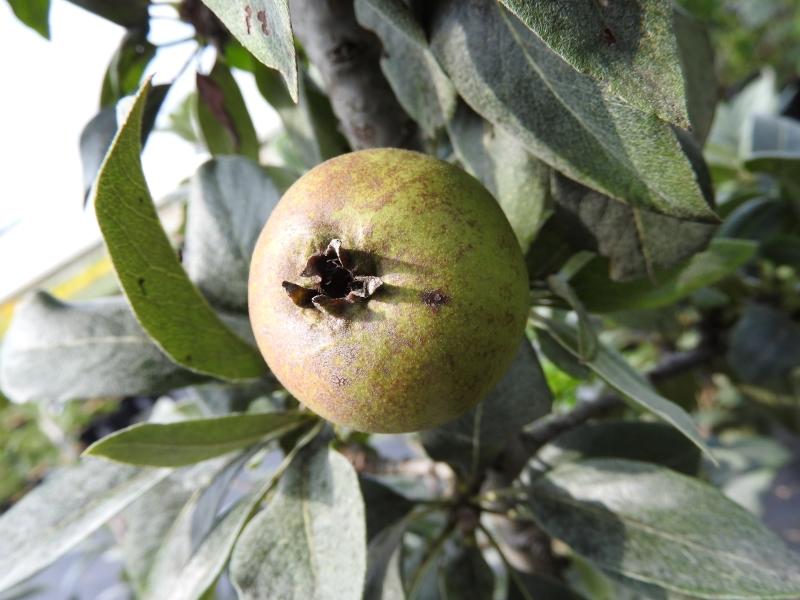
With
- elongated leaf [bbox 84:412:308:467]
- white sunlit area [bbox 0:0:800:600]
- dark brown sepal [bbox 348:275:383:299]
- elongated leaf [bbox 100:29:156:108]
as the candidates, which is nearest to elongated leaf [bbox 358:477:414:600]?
white sunlit area [bbox 0:0:800:600]

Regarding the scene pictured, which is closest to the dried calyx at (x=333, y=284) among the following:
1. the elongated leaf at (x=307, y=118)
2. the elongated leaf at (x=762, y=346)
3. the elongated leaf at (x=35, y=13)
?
the elongated leaf at (x=307, y=118)

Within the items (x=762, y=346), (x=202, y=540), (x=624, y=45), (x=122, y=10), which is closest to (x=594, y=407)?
(x=762, y=346)

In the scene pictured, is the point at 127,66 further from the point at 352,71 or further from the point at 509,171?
the point at 509,171

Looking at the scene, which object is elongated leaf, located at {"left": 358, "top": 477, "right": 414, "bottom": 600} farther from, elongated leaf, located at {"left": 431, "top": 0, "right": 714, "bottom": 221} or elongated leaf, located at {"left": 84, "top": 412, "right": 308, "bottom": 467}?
elongated leaf, located at {"left": 431, "top": 0, "right": 714, "bottom": 221}

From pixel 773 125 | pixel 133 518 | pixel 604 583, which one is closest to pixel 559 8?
pixel 133 518

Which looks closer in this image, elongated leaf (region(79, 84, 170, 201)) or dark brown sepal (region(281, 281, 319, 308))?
dark brown sepal (region(281, 281, 319, 308))

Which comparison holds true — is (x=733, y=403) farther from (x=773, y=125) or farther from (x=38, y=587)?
(x=38, y=587)

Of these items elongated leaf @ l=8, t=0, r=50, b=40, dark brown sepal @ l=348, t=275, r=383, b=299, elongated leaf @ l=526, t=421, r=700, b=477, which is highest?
elongated leaf @ l=8, t=0, r=50, b=40
